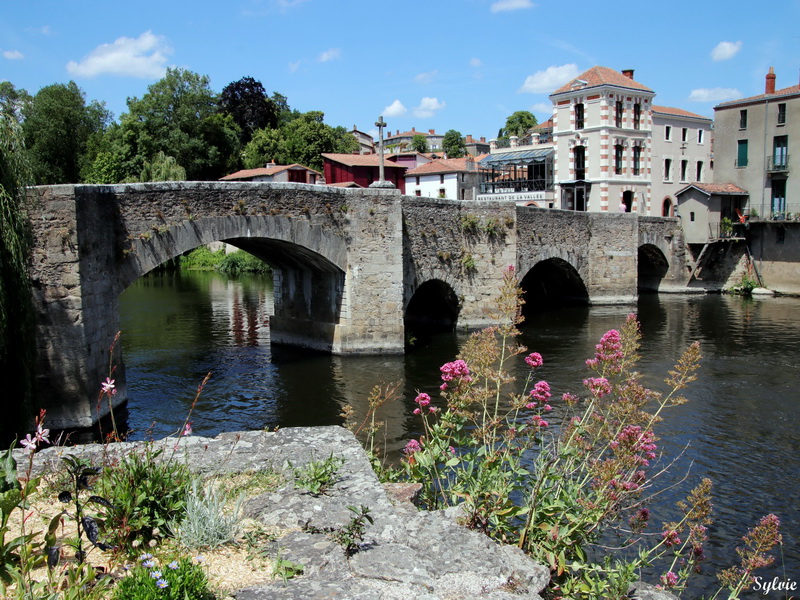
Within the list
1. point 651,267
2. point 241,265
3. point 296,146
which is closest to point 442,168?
point 241,265

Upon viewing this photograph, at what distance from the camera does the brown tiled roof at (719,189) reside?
36.2 meters

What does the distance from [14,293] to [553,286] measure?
25401 millimetres

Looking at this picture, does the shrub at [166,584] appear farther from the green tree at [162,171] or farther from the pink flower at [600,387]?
the green tree at [162,171]

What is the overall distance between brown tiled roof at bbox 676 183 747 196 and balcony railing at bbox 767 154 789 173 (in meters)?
1.68

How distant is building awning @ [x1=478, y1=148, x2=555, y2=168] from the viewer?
139 ft

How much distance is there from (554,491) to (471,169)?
46657 millimetres

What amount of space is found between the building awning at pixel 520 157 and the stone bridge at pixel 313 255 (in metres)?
11.8

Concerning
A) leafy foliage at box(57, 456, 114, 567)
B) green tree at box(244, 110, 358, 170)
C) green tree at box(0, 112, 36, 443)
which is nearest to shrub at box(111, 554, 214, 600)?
leafy foliage at box(57, 456, 114, 567)

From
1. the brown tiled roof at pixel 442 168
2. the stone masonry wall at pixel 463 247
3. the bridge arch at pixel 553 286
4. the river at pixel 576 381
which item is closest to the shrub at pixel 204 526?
the river at pixel 576 381

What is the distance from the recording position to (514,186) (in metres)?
44.8

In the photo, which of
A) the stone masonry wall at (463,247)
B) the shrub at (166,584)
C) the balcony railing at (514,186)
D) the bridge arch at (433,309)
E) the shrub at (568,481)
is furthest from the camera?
the balcony railing at (514,186)

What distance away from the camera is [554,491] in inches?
218

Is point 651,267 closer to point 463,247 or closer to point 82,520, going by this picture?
point 463,247

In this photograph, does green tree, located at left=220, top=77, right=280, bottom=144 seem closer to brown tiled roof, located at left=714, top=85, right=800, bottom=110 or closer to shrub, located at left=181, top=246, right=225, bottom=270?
shrub, located at left=181, top=246, right=225, bottom=270
